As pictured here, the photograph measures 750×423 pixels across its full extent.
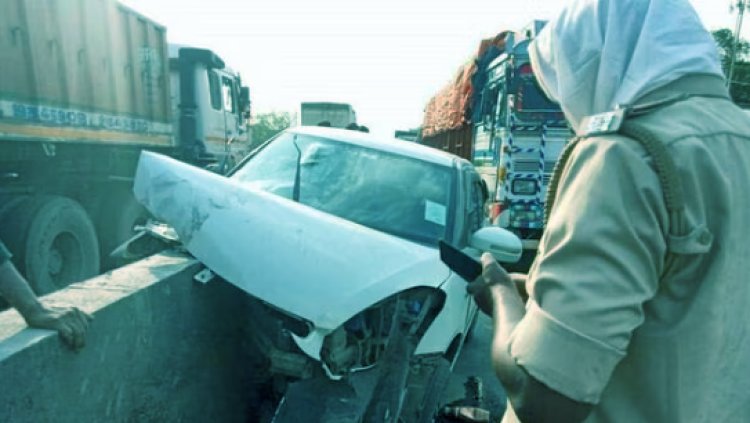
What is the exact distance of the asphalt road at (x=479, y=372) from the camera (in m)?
3.79

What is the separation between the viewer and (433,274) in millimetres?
2811

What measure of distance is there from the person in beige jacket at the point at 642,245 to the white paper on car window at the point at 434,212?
2539 millimetres

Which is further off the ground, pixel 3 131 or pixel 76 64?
pixel 76 64

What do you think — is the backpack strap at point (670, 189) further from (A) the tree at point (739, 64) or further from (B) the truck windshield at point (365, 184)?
(A) the tree at point (739, 64)

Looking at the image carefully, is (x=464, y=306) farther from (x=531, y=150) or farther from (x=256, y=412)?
(x=531, y=150)

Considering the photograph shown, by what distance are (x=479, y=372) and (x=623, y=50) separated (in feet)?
14.1

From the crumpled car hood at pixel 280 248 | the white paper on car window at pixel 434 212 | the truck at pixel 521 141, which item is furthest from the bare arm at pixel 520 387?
the truck at pixel 521 141

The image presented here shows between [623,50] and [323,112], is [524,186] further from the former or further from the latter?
[323,112]

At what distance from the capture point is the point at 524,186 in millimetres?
8750

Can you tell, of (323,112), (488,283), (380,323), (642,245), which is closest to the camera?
(642,245)

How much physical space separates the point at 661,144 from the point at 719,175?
0.12 metres

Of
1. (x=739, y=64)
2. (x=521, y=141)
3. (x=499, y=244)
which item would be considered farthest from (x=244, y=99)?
(x=739, y=64)

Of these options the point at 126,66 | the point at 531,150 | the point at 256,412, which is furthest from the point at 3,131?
the point at 531,150

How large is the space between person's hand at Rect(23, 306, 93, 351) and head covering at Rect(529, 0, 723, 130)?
1.57 meters
